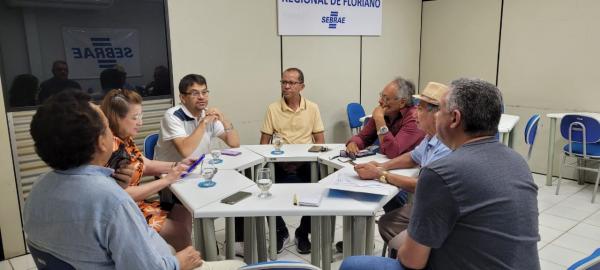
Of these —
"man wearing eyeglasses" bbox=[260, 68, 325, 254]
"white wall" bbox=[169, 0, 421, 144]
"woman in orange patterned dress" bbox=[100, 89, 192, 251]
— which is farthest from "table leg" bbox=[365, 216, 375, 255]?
"white wall" bbox=[169, 0, 421, 144]

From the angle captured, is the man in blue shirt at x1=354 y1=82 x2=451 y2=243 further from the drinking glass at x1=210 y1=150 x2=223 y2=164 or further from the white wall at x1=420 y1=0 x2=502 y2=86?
the white wall at x1=420 y1=0 x2=502 y2=86

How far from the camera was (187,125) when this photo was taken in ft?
10.1

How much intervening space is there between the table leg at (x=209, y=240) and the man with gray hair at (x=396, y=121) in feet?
4.25

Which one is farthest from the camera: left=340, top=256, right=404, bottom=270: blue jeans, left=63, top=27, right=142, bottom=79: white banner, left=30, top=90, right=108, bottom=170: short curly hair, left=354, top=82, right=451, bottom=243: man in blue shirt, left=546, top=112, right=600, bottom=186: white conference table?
left=546, top=112, right=600, bottom=186: white conference table

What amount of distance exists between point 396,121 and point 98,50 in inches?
99.9

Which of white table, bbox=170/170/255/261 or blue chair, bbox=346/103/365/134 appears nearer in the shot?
white table, bbox=170/170/255/261

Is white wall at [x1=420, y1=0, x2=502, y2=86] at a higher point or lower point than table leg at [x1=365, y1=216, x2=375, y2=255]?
Result: higher

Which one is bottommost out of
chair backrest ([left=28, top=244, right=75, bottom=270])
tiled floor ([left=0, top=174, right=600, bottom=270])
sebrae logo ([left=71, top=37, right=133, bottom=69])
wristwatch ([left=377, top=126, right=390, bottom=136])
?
tiled floor ([left=0, top=174, right=600, bottom=270])

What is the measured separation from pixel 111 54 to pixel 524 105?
15.7 ft

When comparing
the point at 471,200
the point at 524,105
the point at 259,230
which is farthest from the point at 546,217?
the point at 471,200

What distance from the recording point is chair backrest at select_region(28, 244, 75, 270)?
1.30m

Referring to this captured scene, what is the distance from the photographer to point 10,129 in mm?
3121

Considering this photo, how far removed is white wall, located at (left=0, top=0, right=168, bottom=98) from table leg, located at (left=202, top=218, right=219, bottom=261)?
83.2 inches

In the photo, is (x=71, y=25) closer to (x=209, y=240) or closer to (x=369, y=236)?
(x=209, y=240)
